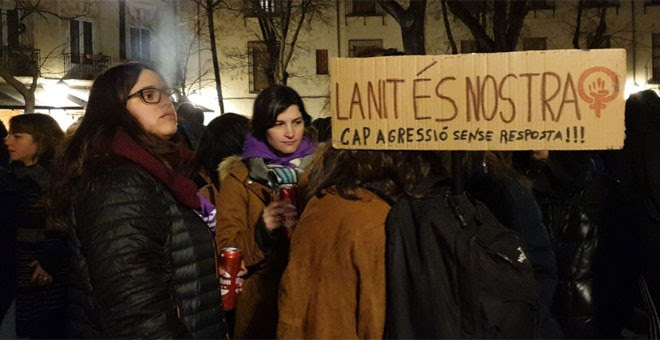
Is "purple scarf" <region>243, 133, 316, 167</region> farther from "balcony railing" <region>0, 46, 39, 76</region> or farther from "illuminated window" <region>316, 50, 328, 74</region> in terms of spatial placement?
"illuminated window" <region>316, 50, 328, 74</region>

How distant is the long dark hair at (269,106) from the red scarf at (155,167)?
1.49 m

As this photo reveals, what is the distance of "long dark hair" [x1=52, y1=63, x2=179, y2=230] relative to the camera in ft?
8.18

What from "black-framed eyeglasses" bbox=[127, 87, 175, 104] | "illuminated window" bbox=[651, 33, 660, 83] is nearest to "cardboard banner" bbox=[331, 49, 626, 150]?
"black-framed eyeglasses" bbox=[127, 87, 175, 104]

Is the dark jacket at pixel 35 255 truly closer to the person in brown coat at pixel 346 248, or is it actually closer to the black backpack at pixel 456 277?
the person in brown coat at pixel 346 248

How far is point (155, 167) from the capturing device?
2.48 metres

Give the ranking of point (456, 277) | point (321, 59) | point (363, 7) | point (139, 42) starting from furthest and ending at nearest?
point (363, 7) → point (321, 59) → point (139, 42) → point (456, 277)

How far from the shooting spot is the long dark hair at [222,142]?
493 cm

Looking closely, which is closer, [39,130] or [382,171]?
[382,171]

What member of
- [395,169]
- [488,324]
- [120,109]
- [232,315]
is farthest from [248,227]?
[488,324]

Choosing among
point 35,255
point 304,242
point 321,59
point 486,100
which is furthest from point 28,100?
point 486,100

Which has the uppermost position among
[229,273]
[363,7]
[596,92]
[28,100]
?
[363,7]

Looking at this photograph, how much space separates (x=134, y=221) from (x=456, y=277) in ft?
3.11

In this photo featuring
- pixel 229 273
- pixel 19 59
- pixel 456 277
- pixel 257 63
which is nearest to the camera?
pixel 456 277

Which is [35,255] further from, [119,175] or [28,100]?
[28,100]
